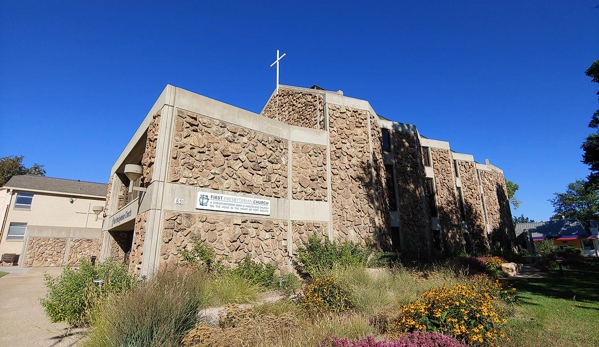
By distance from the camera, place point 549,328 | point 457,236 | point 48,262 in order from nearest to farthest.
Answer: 1. point 549,328
2. point 457,236
3. point 48,262

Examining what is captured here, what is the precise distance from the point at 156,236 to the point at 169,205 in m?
1.03

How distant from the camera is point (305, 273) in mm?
11953

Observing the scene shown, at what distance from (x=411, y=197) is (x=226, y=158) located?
37.5 ft

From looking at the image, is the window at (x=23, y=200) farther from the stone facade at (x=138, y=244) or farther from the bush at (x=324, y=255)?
the bush at (x=324, y=255)

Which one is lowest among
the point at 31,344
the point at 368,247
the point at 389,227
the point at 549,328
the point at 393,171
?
the point at 31,344

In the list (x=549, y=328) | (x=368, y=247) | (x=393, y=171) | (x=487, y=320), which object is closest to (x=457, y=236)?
(x=393, y=171)

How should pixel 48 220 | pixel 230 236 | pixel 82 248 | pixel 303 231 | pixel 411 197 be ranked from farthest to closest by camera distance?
pixel 48 220 → pixel 82 248 → pixel 411 197 → pixel 303 231 → pixel 230 236

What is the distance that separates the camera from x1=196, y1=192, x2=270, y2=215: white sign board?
10.5m

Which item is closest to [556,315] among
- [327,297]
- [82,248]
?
[327,297]

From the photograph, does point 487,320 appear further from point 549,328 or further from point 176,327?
point 176,327

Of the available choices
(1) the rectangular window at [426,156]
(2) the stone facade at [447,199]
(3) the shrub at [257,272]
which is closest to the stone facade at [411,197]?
(1) the rectangular window at [426,156]

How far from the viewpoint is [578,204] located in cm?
6166

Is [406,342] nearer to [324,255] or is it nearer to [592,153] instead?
[324,255]

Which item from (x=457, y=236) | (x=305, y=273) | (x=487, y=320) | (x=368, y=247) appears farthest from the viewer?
(x=457, y=236)
